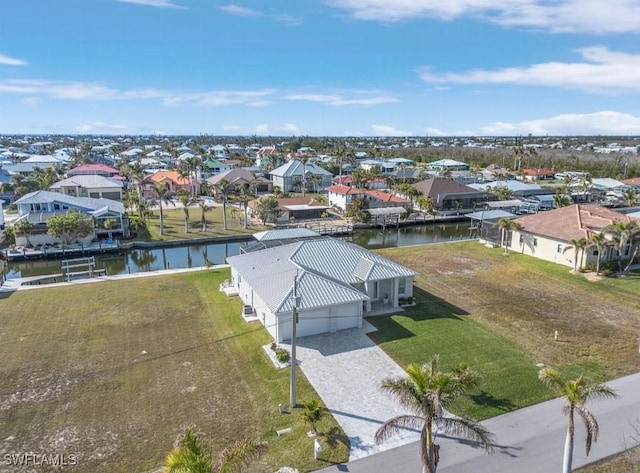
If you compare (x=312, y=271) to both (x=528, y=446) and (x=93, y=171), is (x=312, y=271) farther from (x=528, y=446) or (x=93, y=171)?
(x=93, y=171)

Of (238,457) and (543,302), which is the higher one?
(238,457)

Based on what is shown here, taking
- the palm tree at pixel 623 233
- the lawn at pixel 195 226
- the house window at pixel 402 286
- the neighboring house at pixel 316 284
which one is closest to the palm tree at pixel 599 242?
the palm tree at pixel 623 233

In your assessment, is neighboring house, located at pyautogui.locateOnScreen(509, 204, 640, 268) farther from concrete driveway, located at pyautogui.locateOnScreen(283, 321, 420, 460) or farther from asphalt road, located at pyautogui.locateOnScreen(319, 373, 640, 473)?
concrete driveway, located at pyautogui.locateOnScreen(283, 321, 420, 460)

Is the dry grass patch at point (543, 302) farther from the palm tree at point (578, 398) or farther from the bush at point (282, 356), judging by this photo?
the bush at point (282, 356)

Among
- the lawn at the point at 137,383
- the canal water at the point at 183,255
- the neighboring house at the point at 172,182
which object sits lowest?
the canal water at the point at 183,255

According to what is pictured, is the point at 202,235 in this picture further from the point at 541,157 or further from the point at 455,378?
the point at 541,157

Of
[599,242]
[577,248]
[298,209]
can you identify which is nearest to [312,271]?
[577,248]

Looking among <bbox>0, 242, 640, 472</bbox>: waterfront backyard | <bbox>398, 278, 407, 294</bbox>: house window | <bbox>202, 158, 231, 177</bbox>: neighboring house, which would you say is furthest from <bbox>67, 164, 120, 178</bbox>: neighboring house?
<bbox>398, 278, 407, 294</bbox>: house window
